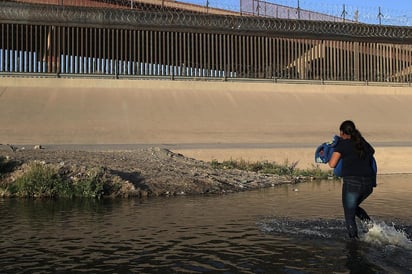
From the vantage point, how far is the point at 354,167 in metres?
6.75

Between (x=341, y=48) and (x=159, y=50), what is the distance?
1168 centimetres

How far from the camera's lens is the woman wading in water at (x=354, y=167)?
675 cm

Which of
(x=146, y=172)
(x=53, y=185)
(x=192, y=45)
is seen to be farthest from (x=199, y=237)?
(x=192, y=45)

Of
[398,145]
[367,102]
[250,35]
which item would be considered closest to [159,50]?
[250,35]

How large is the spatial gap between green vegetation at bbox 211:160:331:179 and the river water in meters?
5.28

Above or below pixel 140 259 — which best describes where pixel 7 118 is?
above

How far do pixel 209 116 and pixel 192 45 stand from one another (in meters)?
7.22

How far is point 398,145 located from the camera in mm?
19578

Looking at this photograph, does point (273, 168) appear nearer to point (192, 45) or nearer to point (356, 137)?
point (356, 137)

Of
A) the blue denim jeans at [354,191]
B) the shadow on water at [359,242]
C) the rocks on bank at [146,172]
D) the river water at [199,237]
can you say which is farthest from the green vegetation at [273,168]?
the blue denim jeans at [354,191]

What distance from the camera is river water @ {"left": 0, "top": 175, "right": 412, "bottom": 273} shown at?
19.5ft

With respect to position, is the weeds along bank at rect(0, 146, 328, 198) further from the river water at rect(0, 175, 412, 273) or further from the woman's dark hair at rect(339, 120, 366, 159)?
the woman's dark hair at rect(339, 120, 366, 159)

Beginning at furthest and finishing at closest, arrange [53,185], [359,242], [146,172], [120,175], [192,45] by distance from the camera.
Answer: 1. [192,45]
2. [146,172]
3. [120,175]
4. [53,185]
5. [359,242]

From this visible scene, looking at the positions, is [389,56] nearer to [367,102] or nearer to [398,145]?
[367,102]
